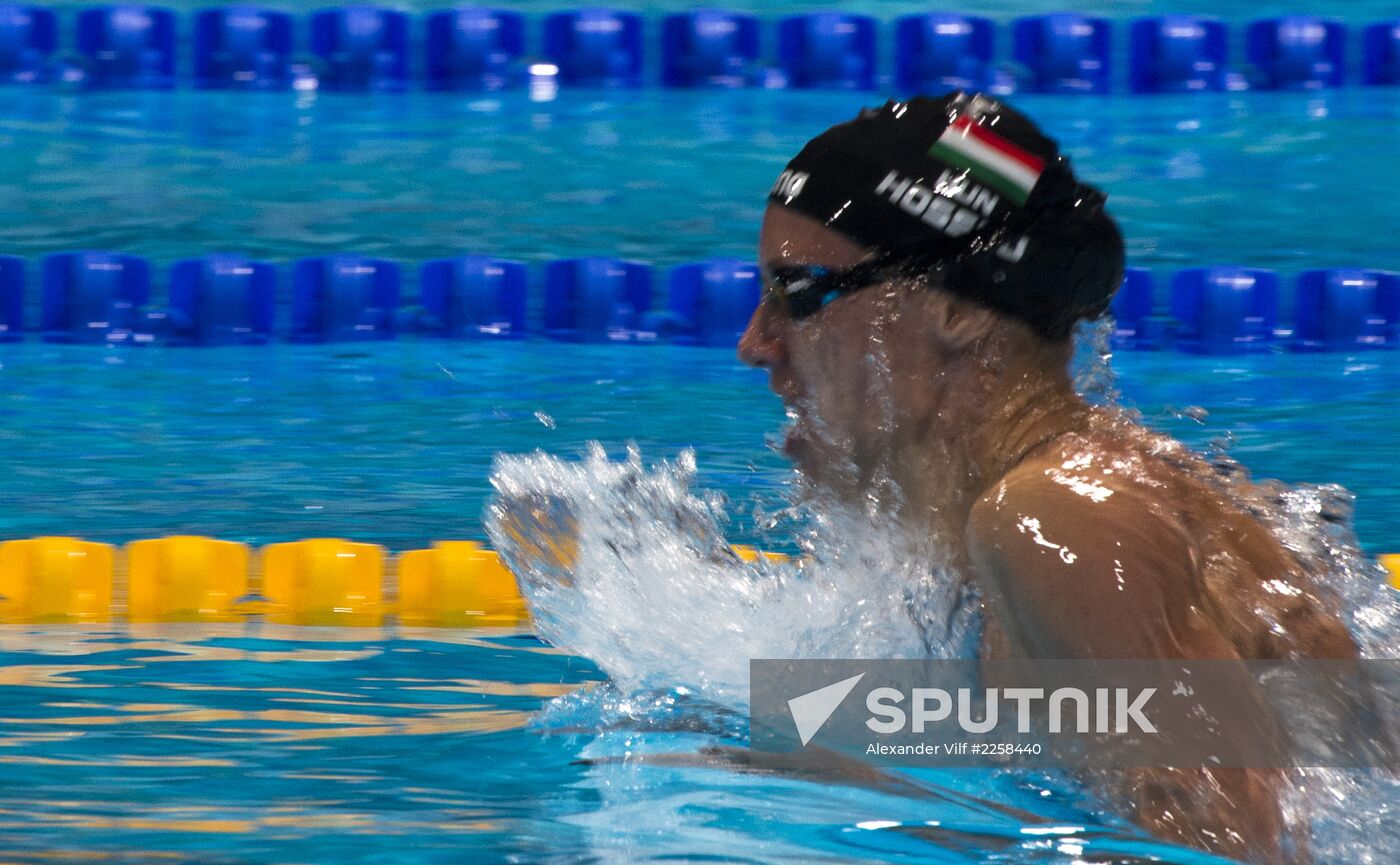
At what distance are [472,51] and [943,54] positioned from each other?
2248mm

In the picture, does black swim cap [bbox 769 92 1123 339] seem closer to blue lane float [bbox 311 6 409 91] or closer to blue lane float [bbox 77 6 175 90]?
blue lane float [bbox 311 6 409 91]

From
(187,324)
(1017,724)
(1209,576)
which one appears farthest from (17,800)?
(187,324)

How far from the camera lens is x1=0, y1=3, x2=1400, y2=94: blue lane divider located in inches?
349

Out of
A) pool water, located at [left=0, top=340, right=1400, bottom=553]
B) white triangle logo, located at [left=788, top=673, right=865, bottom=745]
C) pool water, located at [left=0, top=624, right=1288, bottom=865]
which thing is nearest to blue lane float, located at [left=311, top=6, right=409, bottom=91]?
pool water, located at [left=0, top=340, right=1400, bottom=553]

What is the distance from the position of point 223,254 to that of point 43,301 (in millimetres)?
597

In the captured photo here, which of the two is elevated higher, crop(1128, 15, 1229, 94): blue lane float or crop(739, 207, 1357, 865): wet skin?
crop(739, 207, 1357, 865): wet skin

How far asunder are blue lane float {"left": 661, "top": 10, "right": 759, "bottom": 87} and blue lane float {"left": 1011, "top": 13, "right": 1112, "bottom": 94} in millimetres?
1315

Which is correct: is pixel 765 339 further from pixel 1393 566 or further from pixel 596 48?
pixel 596 48

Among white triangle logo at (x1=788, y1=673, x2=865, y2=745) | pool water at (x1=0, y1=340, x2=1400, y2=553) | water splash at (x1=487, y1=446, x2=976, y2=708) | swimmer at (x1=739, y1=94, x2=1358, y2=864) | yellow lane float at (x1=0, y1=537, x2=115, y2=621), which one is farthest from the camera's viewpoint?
pool water at (x1=0, y1=340, x2=1400, y2=553)

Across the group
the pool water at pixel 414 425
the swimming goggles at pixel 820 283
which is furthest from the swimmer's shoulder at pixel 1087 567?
the pool water at pixel 414 425

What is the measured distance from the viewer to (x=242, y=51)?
29.2ft

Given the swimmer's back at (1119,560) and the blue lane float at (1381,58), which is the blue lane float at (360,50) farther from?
the swimmer's back at (1119,560)

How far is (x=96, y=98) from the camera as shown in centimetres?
866

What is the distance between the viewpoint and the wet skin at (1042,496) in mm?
1532
